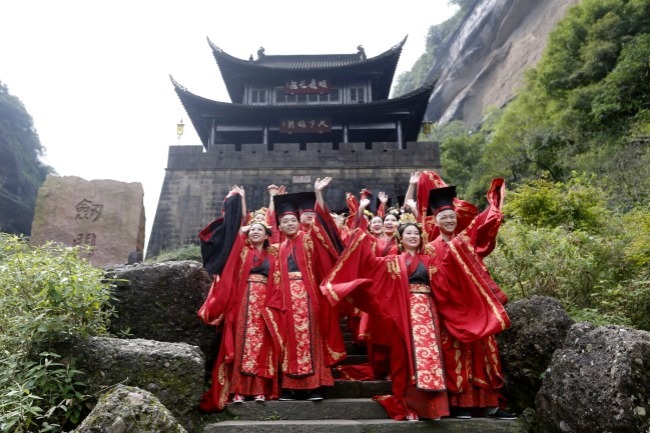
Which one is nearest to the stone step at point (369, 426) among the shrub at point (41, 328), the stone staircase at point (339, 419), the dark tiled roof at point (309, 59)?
the stone staircase at point (339, 419)

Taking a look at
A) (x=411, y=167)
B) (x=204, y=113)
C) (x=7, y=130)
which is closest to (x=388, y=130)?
(x=411, y=167)

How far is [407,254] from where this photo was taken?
402cm

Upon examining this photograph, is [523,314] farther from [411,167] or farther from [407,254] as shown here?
[411,167]

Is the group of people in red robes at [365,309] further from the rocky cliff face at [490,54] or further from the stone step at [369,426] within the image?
the rocky cliff face at [490,54]

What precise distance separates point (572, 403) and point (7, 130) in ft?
112

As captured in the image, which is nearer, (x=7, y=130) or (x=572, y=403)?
(x=572, y=403)

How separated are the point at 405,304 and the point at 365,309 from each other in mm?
326

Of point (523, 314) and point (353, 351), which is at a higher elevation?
point (523, 314)

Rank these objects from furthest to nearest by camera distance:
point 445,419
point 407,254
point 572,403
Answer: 1. point 407,254
2. point 445,419
3. point 572,403

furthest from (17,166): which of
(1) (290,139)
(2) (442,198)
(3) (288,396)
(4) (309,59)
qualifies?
(2) (442,198)

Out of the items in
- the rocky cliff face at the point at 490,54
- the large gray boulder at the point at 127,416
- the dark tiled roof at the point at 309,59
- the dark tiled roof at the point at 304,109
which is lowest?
the large gray boulder at the point at 127,416

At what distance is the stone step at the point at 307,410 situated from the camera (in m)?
3.54

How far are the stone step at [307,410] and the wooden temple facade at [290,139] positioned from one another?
37.4 feet

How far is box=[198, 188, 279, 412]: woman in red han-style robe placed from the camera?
3.77m
